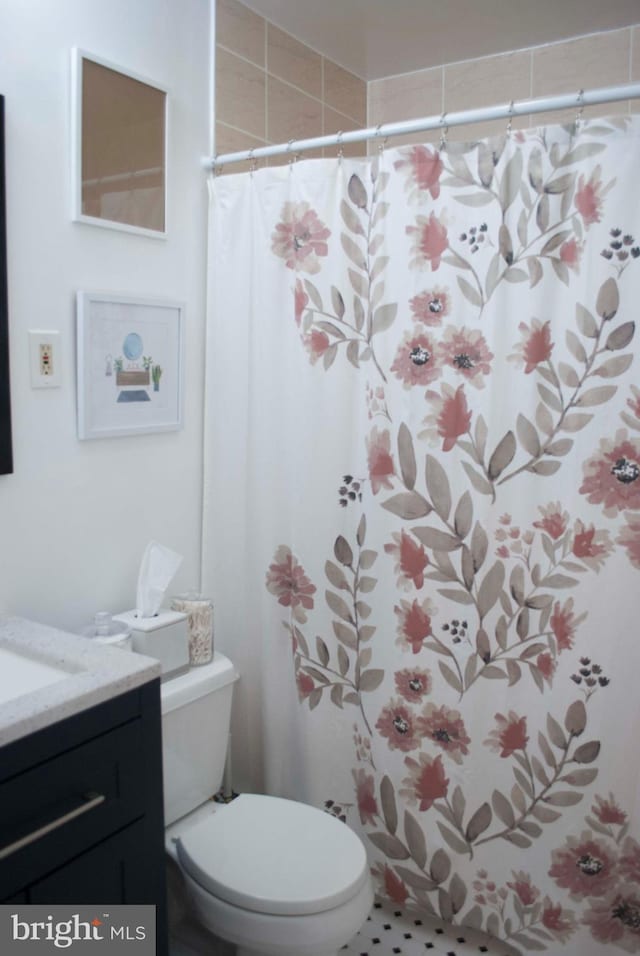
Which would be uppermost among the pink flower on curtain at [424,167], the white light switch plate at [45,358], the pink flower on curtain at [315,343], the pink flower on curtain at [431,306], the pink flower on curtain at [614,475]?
the pink flower on curtain at [424,167]

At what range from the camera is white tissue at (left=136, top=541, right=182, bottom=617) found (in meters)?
1.83

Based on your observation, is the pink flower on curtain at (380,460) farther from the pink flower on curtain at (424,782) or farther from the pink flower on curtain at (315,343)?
the pink flower on curtain at (424,782)

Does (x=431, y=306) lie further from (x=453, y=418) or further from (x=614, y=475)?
(x=614, y=475)

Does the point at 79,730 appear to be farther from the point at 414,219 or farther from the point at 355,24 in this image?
the point at 355,24

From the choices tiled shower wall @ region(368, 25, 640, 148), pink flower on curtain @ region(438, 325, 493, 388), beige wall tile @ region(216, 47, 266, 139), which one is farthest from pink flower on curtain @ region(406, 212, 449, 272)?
tiled shower wall @ region(368, 25, 640, 148)

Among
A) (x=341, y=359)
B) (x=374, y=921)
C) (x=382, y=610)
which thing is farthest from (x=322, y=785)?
(x=341, y=359)

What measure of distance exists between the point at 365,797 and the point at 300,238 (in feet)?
4.87

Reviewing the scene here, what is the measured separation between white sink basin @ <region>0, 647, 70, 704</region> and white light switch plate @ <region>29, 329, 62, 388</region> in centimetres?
59

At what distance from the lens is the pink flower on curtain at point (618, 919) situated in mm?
1783

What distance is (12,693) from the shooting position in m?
1.40

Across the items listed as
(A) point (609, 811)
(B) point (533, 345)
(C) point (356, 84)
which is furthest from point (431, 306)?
(C) point (356, 84)

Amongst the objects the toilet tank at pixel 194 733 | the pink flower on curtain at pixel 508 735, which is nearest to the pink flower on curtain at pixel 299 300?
the toilet tank at pixel 194 733

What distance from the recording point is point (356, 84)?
8.93 feet

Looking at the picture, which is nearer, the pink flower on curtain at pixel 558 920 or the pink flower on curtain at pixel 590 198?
the pink flower on curtain at pixel 590 198
